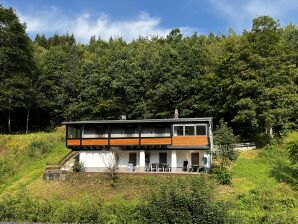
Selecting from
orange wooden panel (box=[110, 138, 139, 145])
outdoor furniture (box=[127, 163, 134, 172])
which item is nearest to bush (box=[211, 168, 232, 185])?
outdoor furniture (box=[127, 163, 134, 172])

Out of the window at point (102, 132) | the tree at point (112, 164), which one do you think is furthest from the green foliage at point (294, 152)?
the window at point (102, 132)

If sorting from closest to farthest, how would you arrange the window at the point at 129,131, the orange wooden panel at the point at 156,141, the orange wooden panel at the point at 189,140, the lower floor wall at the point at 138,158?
the orange wooden panel at the point at 189,140 → the orange wooden panel at the point at 156,141 → the lower floor wall at the point at 138,158 → the window at the point at 129,131

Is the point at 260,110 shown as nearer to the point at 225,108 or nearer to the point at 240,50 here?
the point at 225,108

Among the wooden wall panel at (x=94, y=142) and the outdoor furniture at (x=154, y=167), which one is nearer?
the outdoor furniture at (x=154, y=167)

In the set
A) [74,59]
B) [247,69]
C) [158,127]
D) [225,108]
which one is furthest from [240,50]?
[74,59]

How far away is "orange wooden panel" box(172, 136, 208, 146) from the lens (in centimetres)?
3500

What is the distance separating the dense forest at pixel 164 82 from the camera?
135ft

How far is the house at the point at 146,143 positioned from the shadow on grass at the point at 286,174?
5.96 m

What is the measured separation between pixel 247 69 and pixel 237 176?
49.0 ft

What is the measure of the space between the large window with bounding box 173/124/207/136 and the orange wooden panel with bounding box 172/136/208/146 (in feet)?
1.40

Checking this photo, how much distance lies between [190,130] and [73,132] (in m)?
12.0

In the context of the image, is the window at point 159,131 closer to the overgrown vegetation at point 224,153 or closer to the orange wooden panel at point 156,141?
the orange wooden panel at point 156,141

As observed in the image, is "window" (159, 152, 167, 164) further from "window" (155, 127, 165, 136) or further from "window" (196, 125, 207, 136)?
"window" (196, 125, 207, 136)

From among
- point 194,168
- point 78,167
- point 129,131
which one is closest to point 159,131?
point 129,131
